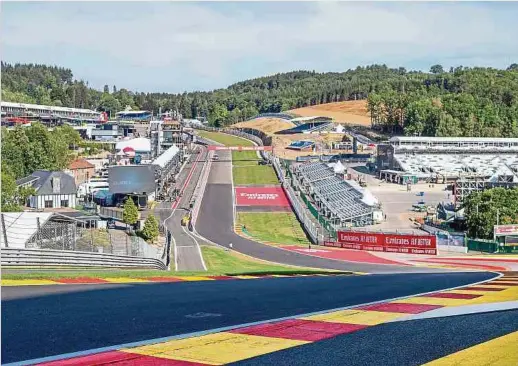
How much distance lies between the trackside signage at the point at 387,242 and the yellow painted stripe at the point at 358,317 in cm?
3671

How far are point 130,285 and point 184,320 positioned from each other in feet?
18.5

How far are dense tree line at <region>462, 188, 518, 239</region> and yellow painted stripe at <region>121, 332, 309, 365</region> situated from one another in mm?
44271

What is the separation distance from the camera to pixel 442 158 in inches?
4183

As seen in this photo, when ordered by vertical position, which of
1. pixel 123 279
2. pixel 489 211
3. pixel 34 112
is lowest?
pixel 489 211

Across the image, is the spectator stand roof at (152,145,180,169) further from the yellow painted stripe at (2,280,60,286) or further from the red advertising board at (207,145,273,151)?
the yellow painted stripe at (2,280,60,286)

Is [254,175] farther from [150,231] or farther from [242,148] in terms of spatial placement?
[150,231]

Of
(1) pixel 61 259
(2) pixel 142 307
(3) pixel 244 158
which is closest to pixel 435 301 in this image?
(2) pixel 142 307

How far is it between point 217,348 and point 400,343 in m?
2.05

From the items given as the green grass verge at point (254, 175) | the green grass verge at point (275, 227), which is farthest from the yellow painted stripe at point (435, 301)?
the green grass verge at point (254, 175)

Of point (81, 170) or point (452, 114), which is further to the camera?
point (452, 114)

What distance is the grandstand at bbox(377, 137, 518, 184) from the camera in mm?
95875

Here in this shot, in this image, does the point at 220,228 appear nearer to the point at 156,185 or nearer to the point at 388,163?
the point at 156,185

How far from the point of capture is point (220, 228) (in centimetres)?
5672

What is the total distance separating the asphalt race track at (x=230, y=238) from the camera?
38.6 meters
